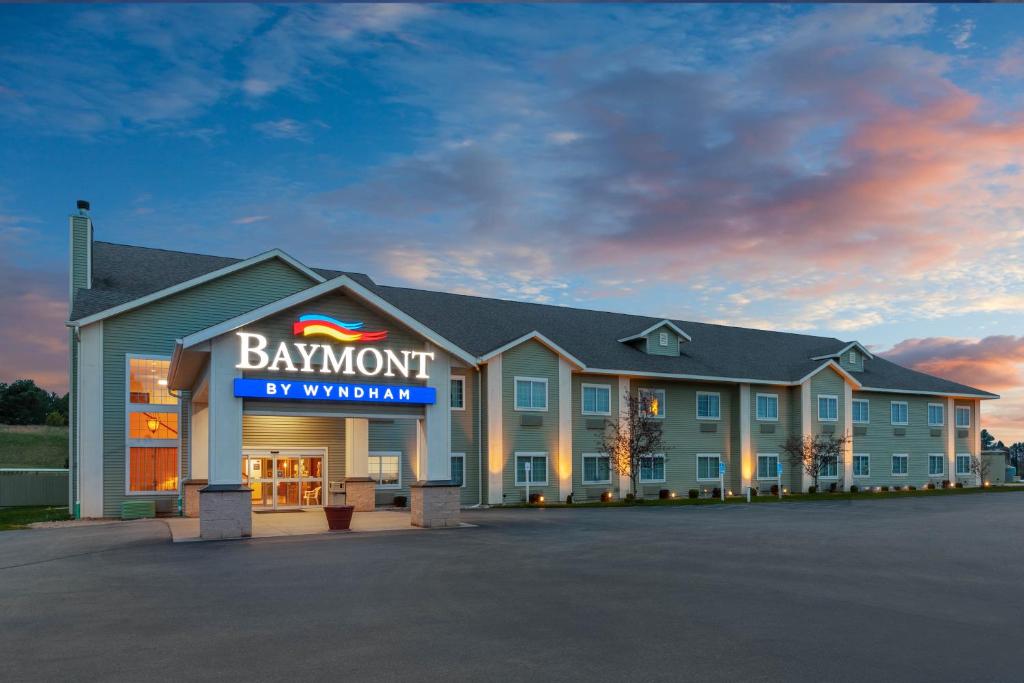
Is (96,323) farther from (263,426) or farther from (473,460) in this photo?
(473,460)

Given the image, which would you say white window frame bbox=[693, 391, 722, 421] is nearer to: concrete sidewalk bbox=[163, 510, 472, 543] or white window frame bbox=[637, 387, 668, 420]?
white window frame bbox=[637, 387, 668, 420]

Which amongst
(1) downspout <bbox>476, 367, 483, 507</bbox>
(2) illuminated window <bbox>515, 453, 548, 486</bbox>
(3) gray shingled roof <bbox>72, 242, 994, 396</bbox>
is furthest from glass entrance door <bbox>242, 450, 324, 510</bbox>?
(2) illuminated window <bbox>515, 453, 548, 486</bbox>

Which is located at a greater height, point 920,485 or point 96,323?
point 96,323

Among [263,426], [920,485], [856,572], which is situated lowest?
[920,485]

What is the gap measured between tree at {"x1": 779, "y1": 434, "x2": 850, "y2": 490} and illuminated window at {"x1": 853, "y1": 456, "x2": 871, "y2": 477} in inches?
108

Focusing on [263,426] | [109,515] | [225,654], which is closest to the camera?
[225,654]

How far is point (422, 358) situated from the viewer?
2584 cm

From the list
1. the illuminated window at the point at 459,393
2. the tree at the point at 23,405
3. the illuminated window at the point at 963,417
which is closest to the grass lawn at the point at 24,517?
the illuminated window at the point at 459,393

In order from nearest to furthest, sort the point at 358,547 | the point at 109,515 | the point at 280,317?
the point at 358,547, the point at 280,317, the point at 109,515

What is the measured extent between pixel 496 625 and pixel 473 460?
88.3ft

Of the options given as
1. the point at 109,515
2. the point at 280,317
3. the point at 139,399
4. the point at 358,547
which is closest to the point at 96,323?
the point at 139,399

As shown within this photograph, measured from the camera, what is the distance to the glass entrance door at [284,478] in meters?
32.0

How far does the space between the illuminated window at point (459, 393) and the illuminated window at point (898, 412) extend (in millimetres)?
30228

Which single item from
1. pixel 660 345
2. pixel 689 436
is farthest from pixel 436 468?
pixel 660 345
